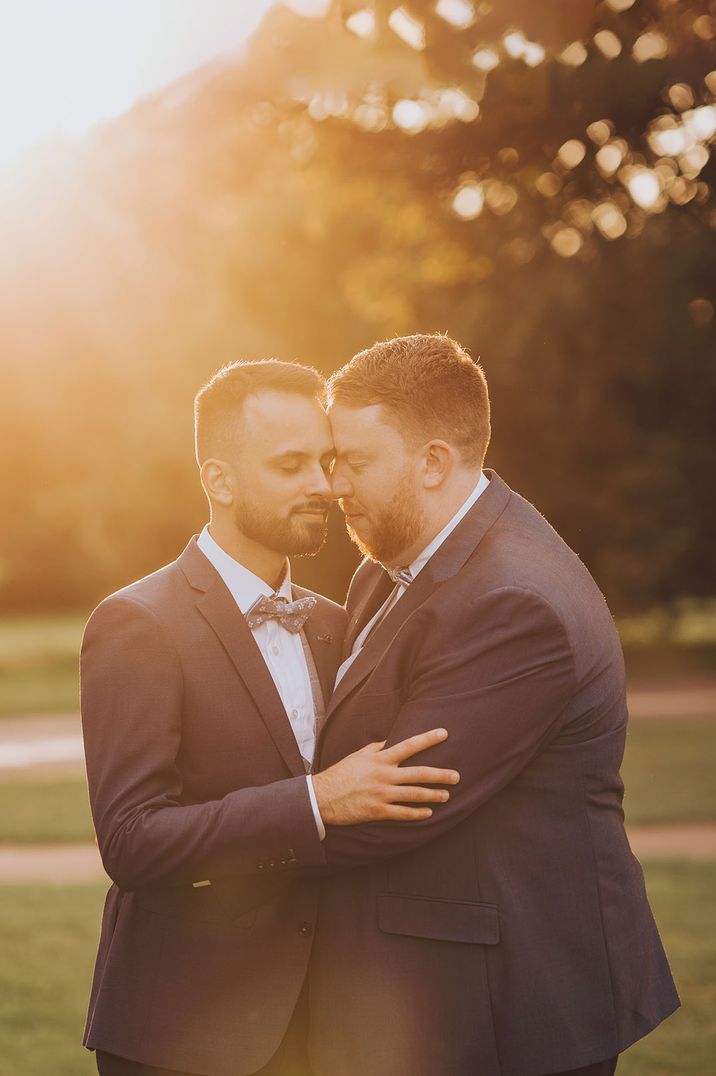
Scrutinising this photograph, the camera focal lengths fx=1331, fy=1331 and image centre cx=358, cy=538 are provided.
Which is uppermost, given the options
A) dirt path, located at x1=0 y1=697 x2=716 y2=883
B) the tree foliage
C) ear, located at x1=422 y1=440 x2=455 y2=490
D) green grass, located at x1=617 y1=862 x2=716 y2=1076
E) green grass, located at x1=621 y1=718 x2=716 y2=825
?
the tree foliage

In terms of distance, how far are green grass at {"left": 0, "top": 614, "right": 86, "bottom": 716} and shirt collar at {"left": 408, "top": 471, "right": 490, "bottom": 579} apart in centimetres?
1644

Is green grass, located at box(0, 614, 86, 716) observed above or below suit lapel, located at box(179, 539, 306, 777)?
above

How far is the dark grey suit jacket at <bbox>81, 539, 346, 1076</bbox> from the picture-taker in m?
3.06

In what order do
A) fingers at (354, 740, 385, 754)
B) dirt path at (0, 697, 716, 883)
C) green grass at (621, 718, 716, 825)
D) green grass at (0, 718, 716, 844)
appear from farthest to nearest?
1. green grass at (621, 718, 716, 825)
2. green grass at (0, 718, 716, 844)
3. dirt path at (0, 697, 716, 883)
4. fingers at (354, 740, 385, 754)

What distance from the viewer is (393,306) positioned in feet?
28.6

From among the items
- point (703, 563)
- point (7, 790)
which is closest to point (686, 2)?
point (7, 790)

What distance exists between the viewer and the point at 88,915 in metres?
8.55

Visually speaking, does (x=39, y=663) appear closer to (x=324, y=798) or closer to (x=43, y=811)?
(x=43, y=811)

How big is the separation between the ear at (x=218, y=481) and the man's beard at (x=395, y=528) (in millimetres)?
386

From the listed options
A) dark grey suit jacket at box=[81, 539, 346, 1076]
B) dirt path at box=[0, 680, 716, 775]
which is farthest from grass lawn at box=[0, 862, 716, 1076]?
dirt path at box=[0, 680, 716, 775]

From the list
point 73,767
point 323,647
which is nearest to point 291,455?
point 323,647

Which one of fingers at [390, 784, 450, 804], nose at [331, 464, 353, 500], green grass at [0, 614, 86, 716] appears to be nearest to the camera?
fingers at [390, 784, 450, 804]

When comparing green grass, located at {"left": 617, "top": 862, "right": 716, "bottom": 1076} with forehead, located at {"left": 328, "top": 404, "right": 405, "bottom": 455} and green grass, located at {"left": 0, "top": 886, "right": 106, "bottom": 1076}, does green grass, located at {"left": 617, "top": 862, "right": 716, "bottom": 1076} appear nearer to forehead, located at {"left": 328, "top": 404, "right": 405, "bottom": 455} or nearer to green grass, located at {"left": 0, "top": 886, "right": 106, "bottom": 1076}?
green grass, located at {"left": 0, "top": 886, "right": 106, "bottom": 1076}

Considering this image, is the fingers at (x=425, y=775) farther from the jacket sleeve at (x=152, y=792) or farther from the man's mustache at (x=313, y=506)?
the man's mustache at (x=313, y=506)
